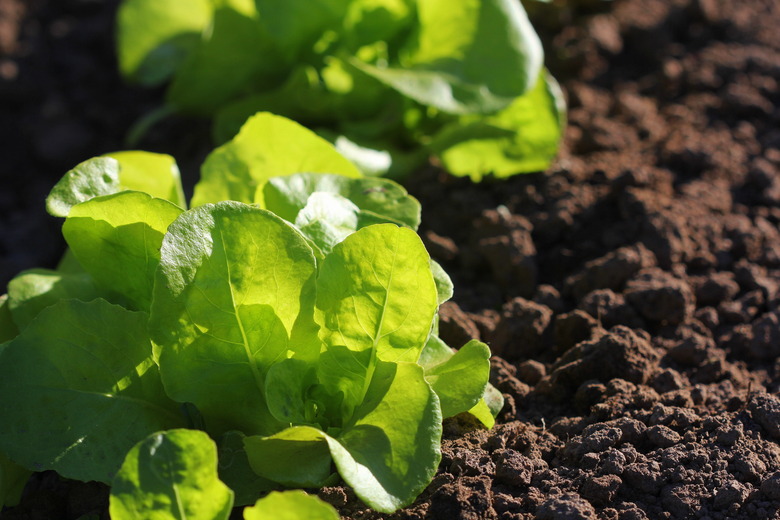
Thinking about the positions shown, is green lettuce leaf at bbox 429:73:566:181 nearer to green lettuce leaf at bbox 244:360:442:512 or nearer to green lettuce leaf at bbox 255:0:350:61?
green lettuce leaf at bbox 255:0:350:61

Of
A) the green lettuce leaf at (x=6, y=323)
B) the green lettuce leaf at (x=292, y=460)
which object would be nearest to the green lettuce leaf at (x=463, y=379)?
the green lettuce leaf at (x=292, y=460)

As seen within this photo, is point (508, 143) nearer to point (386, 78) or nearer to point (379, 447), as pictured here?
point (386, 78)

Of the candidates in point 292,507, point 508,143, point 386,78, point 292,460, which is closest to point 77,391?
point 292,460

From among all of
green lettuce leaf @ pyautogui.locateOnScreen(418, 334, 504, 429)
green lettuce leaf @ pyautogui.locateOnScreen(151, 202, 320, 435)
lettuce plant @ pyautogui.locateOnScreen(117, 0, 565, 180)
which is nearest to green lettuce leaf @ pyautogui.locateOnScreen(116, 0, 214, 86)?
lettuce plant @ pyautogui.locateOnScreen(117, 0, 565, 180)

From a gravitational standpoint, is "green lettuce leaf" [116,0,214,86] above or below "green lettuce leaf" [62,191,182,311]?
below

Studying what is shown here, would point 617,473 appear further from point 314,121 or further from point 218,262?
point 314,121

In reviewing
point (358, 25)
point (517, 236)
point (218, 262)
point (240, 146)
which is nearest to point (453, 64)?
point (358, 25)
